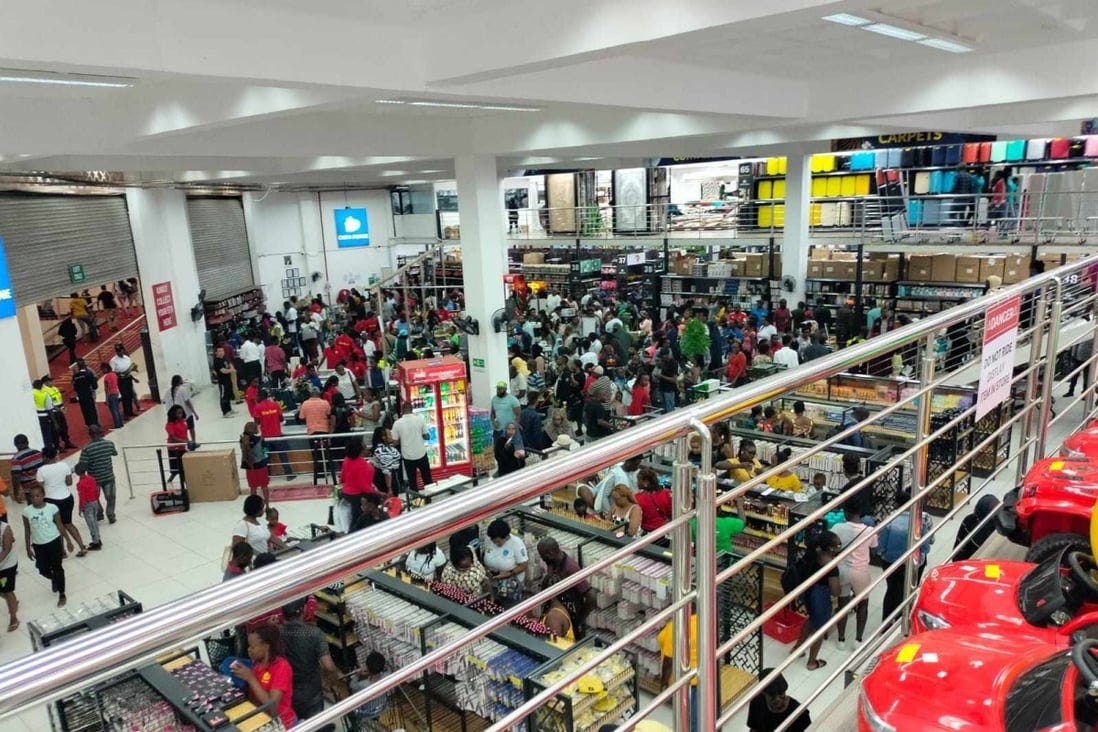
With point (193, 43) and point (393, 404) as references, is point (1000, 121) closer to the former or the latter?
point (393, 404)

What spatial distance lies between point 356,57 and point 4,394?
966 cm

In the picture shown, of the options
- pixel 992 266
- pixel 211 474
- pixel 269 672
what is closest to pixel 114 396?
pixel 211 474

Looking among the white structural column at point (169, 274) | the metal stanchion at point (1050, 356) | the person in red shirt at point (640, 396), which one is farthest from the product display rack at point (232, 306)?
the metal stanchion at point (1050, 356)

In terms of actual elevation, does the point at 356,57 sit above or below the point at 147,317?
above

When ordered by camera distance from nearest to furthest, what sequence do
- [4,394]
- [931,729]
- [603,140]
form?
[931,729]
[603,140]
[4,394]

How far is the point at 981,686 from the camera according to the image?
180 centimetres

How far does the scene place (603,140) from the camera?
11117mm

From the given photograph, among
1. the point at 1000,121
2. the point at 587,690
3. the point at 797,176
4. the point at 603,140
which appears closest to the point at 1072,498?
the point at 587,690

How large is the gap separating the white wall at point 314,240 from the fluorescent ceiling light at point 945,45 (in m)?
20.5

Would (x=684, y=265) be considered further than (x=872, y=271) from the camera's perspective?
Yes

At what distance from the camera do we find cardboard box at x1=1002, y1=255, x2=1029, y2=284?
1488 centimetres

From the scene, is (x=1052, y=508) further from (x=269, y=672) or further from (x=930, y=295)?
(x=930, y=295)

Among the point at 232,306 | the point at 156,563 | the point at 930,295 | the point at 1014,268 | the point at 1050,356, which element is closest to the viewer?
the point at 1050,356

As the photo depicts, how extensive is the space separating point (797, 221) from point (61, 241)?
15.2m
